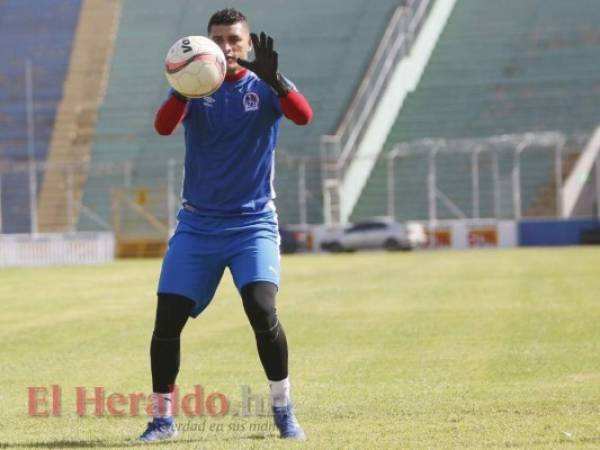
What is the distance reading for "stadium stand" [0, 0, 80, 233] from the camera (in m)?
52.3

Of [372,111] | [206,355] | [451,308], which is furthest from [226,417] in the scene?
[372,111]

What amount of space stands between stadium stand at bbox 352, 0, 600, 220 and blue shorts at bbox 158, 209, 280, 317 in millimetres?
42466

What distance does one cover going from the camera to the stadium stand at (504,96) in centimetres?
5084

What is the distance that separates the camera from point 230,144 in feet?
25.6

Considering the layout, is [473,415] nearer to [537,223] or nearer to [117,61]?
[537,223]

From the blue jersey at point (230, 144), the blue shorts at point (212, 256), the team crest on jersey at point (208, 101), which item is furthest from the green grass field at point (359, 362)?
the team crest on jersey at point (208, 101)

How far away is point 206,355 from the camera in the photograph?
513 inches

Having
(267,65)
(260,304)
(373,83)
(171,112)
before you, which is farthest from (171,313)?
(373,83)

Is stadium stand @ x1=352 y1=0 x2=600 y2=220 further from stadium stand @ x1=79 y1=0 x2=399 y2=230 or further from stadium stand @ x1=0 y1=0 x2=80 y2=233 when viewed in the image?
stadium stand @ x1=0 y1=0 x2=80 y2=233

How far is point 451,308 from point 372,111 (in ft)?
111

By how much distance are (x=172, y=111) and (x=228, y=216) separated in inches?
26.1

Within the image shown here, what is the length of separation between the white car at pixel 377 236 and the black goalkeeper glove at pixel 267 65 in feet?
136

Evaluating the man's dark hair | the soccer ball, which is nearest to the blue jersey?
the soccer ball

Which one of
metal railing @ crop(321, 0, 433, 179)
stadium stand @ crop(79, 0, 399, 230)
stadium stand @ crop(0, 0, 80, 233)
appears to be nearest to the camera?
metal railing @ crop(321, 0, 433, 179)
